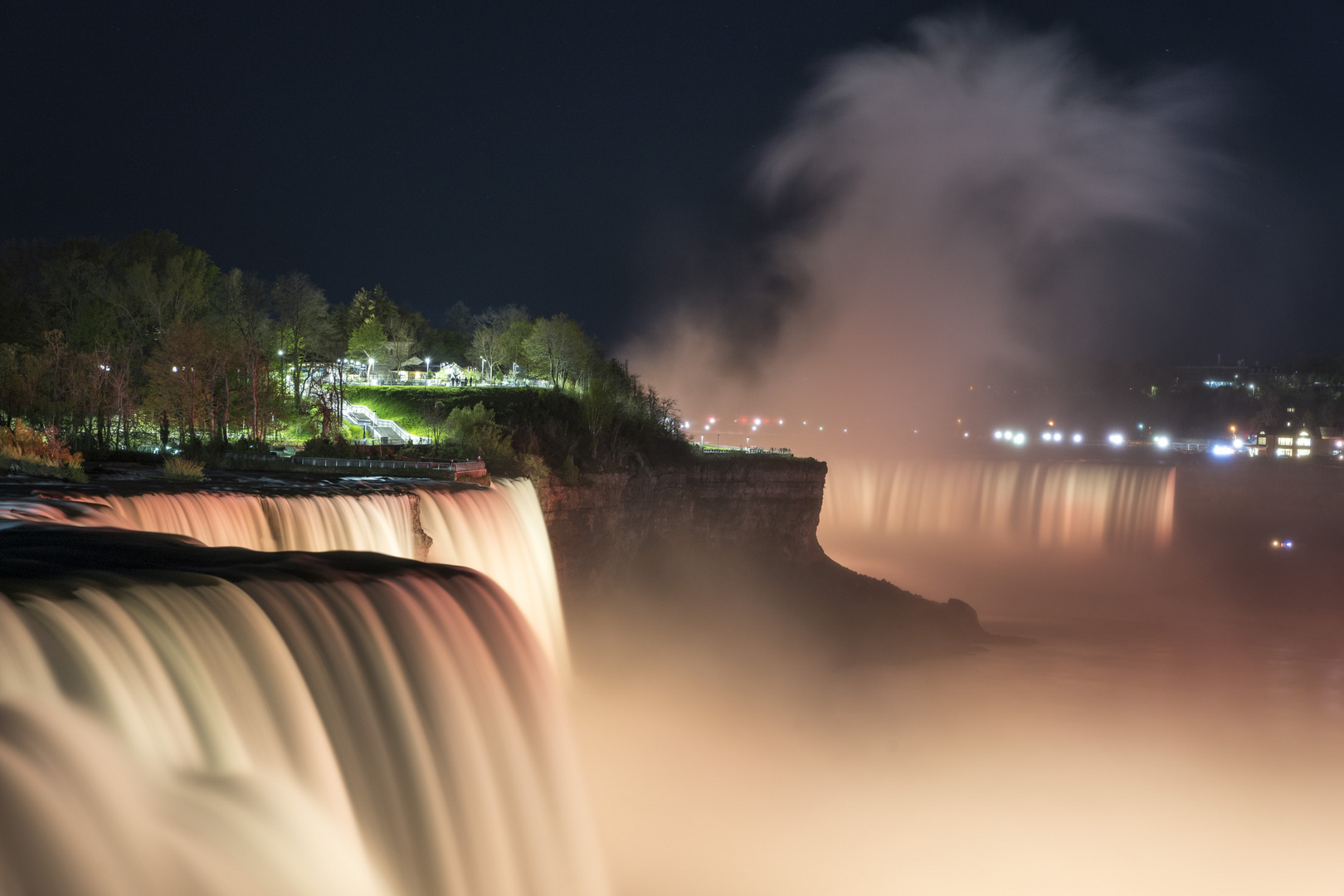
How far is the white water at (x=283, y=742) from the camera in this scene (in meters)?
6.20

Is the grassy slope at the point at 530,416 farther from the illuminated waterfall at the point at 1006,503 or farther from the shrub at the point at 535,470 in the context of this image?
the illuminated waterfall at the point at 1006,503

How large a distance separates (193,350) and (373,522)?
3704 cm

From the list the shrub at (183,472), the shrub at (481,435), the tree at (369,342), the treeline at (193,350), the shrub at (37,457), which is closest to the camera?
the shrub at (37,457)

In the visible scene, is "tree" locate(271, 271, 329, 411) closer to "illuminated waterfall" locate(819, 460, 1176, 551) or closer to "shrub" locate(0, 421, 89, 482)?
"illuminated waterfall" locate(819, 460, 1176, 551)

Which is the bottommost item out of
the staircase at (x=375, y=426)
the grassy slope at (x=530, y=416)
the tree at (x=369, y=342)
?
the staircase at (x=375, y=426)

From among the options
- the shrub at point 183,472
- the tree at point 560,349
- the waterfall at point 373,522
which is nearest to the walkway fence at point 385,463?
the waterfall at point 373,522

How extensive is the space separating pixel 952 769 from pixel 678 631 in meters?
17.7

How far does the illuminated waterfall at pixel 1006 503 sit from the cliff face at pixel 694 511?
2698 centimetres

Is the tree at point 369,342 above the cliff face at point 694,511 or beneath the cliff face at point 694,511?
above

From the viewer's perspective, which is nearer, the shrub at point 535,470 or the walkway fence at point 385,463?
the walkway fence at point 385,463

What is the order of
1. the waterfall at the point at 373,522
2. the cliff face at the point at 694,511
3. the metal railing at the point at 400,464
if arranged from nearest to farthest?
the waterfall at the point at 373,522 < the metal railing at the point at 400,464 < the cliff face at the point at 694,511

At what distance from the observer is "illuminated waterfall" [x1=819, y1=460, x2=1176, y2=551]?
74312 mm

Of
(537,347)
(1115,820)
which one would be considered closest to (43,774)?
(1115,820)

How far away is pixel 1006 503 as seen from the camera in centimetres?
8094
